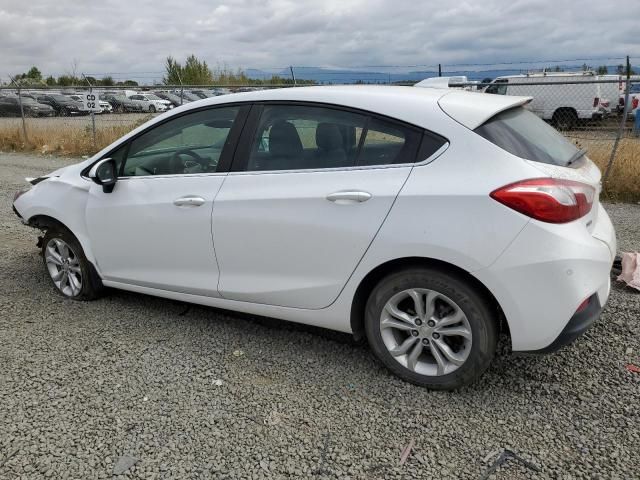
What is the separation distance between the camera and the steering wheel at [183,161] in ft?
11.4

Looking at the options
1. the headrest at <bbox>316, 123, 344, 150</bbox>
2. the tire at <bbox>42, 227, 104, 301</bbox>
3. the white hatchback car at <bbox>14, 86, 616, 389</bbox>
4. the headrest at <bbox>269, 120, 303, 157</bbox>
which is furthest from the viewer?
the tire at <bbox>42, 227, 104, 301</bbox>

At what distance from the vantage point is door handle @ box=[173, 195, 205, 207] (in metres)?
3.33

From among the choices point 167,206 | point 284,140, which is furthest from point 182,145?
point 284,140

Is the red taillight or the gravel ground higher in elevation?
the red taillight

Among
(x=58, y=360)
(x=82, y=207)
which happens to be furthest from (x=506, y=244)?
(x=82, y=207)

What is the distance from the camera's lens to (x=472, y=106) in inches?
112

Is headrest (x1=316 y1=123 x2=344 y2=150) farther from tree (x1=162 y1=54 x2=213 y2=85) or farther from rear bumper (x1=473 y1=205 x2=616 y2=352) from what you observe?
tree (x1=162 y1=54 x2=213 y2=85)

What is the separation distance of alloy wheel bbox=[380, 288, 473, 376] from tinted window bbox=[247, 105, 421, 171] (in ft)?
2.49

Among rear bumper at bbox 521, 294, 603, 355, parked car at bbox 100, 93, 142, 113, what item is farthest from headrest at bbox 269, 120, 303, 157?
parked car at bbox 100, 93, 142, 113

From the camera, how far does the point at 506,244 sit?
2.51m

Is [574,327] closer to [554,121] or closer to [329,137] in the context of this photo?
[329,137]

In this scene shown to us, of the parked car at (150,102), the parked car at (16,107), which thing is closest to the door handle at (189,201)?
the parked car at (16,107)

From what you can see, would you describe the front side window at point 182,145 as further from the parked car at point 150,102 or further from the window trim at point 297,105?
the parked car at point 150,102

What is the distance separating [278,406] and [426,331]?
0.90 metres
